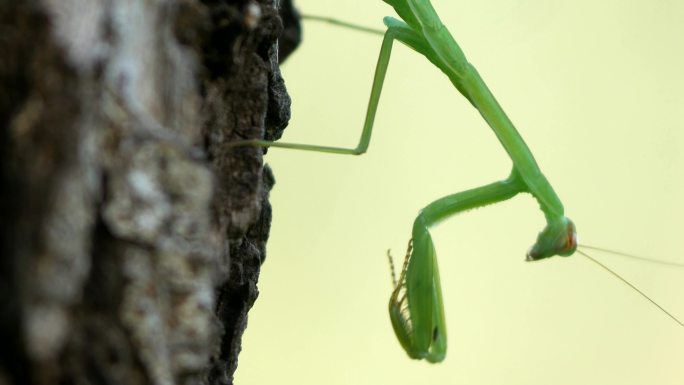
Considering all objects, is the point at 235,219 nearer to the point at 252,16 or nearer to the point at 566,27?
the point at 252,16

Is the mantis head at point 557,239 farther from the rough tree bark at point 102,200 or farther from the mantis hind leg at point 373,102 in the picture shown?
the rough tree bark at point 102,200

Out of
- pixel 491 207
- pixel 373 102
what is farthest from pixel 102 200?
pixel 491 207

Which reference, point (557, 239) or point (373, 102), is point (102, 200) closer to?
point (373, 102)

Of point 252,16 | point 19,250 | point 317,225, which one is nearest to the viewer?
point 19,250

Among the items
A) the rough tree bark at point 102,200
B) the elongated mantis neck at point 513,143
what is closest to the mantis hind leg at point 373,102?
the elongated mantis neck at point 513,143

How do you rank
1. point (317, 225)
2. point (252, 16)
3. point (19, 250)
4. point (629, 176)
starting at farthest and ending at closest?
1. point (629, 176)
2. point (317, 225)
3. point (252, 16)
4. point (19, 250)

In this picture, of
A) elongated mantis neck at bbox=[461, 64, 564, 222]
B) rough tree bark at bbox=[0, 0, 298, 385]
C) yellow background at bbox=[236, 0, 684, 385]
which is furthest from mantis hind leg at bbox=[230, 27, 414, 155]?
yellow background at bbox=[236, 0, 684, 385]

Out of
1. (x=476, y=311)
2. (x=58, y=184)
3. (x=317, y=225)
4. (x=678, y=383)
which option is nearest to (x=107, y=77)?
(x=58, y=184)

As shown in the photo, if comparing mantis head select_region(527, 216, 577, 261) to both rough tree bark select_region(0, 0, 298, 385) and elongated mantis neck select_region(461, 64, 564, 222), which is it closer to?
elongated mantis neck select_region(461, 64, 564, 222)
